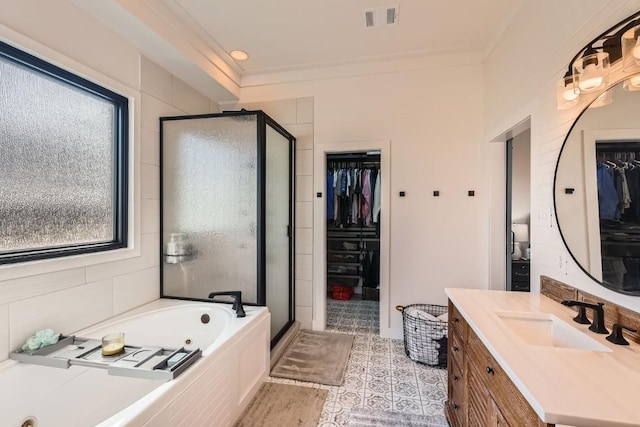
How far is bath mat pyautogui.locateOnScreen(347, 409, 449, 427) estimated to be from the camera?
1720 mm

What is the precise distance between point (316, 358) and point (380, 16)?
2784 millimetres

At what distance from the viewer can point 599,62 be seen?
4.10 feet

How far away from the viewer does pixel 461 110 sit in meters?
2.69

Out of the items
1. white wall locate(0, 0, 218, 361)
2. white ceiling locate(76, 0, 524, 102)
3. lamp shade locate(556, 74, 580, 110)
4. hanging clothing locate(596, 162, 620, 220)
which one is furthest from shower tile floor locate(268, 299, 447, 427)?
white ceiling locate(76, 0, 524, 102)

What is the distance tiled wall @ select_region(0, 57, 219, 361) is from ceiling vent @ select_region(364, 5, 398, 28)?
172 cm

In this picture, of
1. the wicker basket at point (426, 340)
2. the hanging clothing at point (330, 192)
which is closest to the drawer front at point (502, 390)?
the wicker basket at point (426, 340)

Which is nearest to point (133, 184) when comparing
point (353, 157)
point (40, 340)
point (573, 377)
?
point (40, 340)

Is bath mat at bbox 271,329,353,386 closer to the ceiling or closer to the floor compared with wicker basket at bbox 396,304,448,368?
closer to the floor

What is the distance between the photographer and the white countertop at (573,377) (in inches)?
26.8

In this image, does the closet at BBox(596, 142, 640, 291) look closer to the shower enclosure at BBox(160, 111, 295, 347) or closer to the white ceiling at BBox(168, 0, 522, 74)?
the white ceiling at BBox(168, 0, 522, 74)

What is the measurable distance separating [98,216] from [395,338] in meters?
2.72

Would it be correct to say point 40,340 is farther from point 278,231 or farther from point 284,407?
point 278,231

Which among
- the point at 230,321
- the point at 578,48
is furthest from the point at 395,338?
the point at 578,48

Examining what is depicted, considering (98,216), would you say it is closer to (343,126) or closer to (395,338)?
(343,126)
